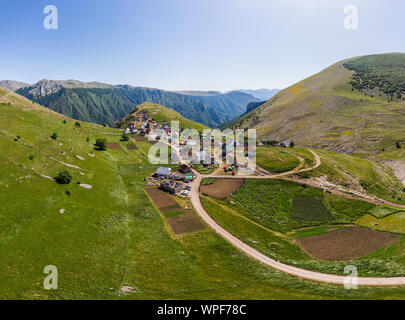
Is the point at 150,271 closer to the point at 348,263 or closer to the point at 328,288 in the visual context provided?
the point at 328,288

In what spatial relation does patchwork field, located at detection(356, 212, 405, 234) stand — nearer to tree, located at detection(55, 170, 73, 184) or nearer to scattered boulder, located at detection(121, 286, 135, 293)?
scattered boulder, located at detection(121, 286, 135, 293)

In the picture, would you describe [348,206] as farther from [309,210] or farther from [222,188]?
[222,188]

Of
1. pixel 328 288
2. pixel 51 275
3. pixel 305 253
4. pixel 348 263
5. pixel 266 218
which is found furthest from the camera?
pixel 266 218

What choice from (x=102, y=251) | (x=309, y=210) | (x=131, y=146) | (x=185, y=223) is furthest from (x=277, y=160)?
(x=131, y=146)

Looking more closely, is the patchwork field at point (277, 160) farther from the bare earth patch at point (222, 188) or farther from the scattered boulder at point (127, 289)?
the scattered boulder at point (127, 289)

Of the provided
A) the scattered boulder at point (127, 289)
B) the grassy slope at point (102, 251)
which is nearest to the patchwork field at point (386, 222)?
the grassy slope at point (102, 251)

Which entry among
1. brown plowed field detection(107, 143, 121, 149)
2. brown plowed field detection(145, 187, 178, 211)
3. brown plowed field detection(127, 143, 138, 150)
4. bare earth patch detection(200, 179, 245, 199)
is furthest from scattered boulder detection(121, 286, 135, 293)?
brown plowed field detection(127, 143, 138, 150)
